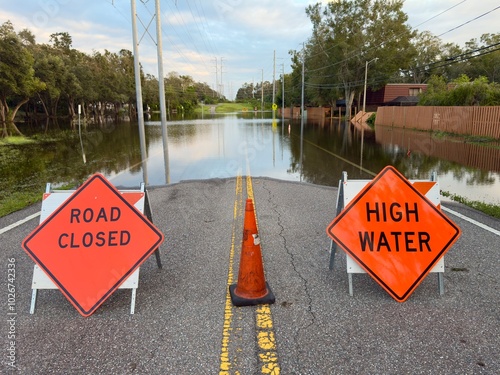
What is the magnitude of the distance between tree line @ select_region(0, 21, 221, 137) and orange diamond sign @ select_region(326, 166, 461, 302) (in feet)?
96.9

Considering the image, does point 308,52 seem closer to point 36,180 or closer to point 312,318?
point 36,180

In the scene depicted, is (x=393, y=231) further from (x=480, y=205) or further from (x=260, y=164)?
(x=260, y=164)

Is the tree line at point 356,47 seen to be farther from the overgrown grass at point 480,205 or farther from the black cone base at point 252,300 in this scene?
the black cone base at point 252,300

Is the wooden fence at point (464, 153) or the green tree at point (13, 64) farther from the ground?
the green tree at point (13, 64)

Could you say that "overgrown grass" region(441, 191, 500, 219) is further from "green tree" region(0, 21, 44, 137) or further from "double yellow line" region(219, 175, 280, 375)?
"green tree" region(0, 21, 44, 137)

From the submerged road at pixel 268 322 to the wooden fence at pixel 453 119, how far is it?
1882cm

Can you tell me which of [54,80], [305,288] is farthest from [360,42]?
[305,288]

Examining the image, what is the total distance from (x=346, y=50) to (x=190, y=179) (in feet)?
171

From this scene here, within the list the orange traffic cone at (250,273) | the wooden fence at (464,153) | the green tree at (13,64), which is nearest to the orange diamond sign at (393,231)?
the orange traffic cone at (250,273)

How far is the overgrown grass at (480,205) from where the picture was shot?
23.2ft

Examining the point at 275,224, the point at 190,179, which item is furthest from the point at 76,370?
the point at 190,179

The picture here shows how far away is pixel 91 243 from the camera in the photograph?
378cm

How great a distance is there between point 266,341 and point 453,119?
26.5 meters

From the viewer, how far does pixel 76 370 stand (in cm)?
288
